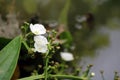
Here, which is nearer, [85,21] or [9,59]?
[9,59]

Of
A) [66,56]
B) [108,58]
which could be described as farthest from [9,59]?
[108,58]

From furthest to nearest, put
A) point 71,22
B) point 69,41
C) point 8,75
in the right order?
point 71,22 < point 69,41 < point 8,75

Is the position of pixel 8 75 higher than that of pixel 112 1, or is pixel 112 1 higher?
pixel 112 1

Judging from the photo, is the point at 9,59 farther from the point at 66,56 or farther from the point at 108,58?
the point at 108,58

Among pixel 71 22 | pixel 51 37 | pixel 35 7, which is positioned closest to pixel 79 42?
pixel 71 22

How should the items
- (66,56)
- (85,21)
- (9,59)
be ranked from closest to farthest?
1. (9,59)
2. (66,56)
3. (85,21)

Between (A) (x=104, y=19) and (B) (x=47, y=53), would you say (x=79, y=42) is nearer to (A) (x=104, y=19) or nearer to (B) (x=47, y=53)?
(A) (x=104, y=19)
